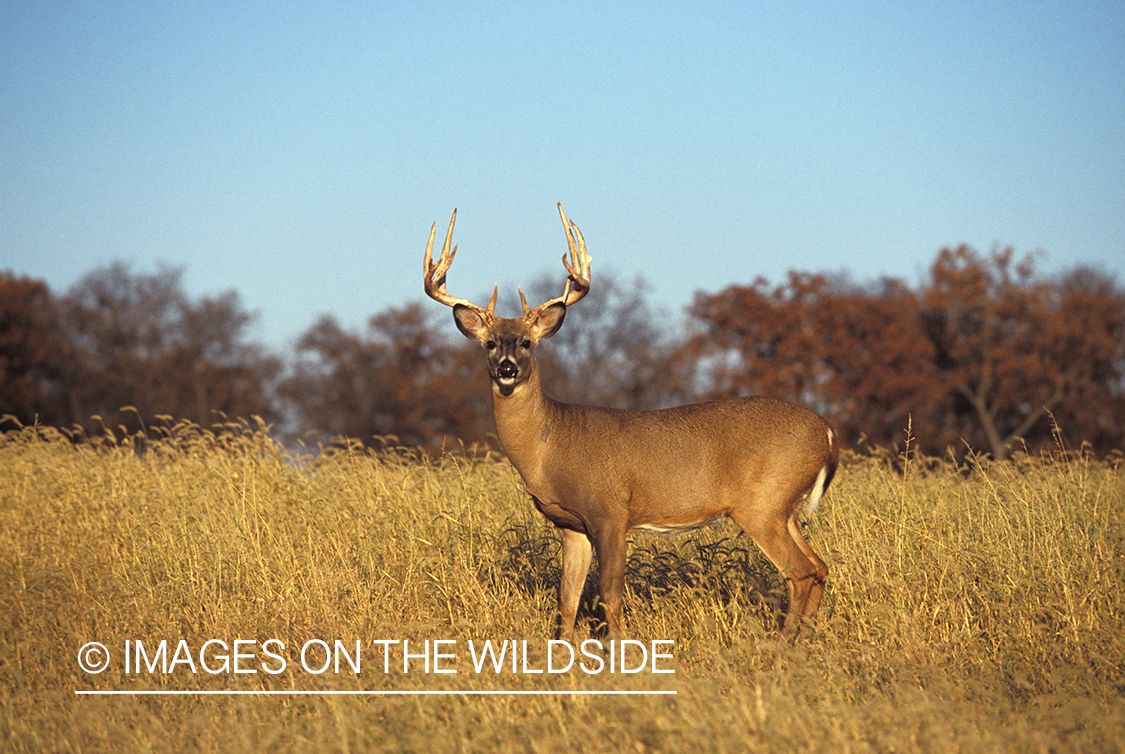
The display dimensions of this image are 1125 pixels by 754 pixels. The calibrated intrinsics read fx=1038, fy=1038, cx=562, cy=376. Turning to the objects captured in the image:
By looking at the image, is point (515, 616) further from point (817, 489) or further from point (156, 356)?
point (156, 356)

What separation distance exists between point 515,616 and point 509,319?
74.7 inches

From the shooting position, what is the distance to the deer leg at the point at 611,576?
608 centimetres

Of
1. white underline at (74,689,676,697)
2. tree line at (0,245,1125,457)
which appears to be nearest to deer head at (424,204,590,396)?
white underline at (74,689,676,697)

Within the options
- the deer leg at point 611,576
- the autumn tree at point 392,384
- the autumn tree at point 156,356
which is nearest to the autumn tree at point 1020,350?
the autumn tree at point 392,384

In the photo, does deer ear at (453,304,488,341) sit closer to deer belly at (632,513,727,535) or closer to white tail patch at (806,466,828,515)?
deer belly at (632,513,727,535)

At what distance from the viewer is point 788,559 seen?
6.35 metres

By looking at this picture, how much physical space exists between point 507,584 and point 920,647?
269 centimetres

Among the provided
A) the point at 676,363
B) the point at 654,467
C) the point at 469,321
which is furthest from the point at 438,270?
the point at 676,363

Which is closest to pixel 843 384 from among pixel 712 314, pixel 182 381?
pixel 712 314

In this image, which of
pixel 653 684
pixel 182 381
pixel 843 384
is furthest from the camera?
pixel 182 381

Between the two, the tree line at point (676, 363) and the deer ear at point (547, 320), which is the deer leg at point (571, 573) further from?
the tree line at point (676, 363)

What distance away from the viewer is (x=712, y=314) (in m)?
36.0

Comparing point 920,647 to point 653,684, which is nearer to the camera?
point 653,684

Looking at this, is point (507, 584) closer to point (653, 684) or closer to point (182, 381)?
point (653, 684)
